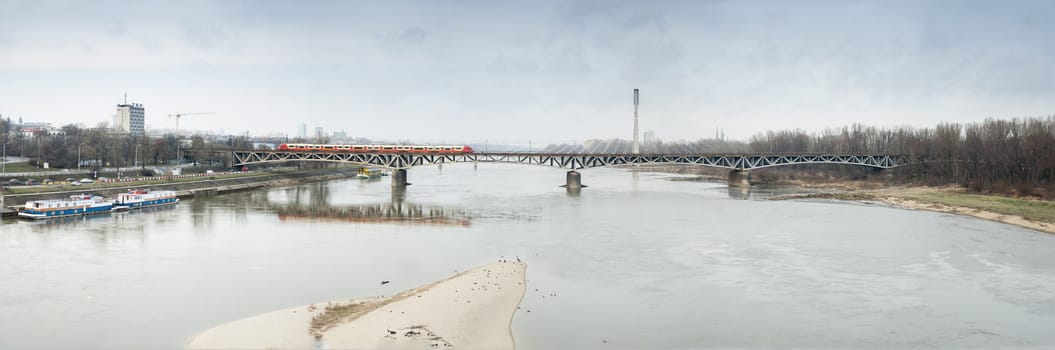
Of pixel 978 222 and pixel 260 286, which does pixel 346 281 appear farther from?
pixel 978 222

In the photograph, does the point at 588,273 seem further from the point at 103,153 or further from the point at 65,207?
the point at 103,153

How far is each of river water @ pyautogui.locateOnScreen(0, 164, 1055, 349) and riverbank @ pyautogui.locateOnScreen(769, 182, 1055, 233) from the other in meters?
3.25

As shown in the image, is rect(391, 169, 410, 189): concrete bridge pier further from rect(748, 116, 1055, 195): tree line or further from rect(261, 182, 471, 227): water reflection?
rect(748, 116, 1055, 195): tree line

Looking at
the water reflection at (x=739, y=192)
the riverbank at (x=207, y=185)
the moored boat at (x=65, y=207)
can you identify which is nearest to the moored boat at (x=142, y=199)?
the moored boat at (x=65, y=207)

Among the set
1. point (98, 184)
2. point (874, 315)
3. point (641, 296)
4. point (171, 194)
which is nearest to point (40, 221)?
point (171, 194)

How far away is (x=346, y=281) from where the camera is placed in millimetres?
26078

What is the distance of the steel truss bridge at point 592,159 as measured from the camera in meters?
82.6

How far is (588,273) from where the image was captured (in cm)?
2812

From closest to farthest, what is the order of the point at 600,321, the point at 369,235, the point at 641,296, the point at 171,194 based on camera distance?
the point at 600,321
the point at 641,296
the point at 369,235
the point at 171,194

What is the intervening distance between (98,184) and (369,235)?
3348 cm

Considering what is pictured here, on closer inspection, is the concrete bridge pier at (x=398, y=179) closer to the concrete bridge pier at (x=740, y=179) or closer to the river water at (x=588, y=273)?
the river water at (x=588, y=273)

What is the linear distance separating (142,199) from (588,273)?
38822 millimetres

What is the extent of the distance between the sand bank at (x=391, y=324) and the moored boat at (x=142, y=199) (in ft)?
117

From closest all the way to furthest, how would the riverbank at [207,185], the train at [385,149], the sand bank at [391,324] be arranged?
the sand bank at [391,324] < the riverbank at [207,185] < the train at [385,149]
